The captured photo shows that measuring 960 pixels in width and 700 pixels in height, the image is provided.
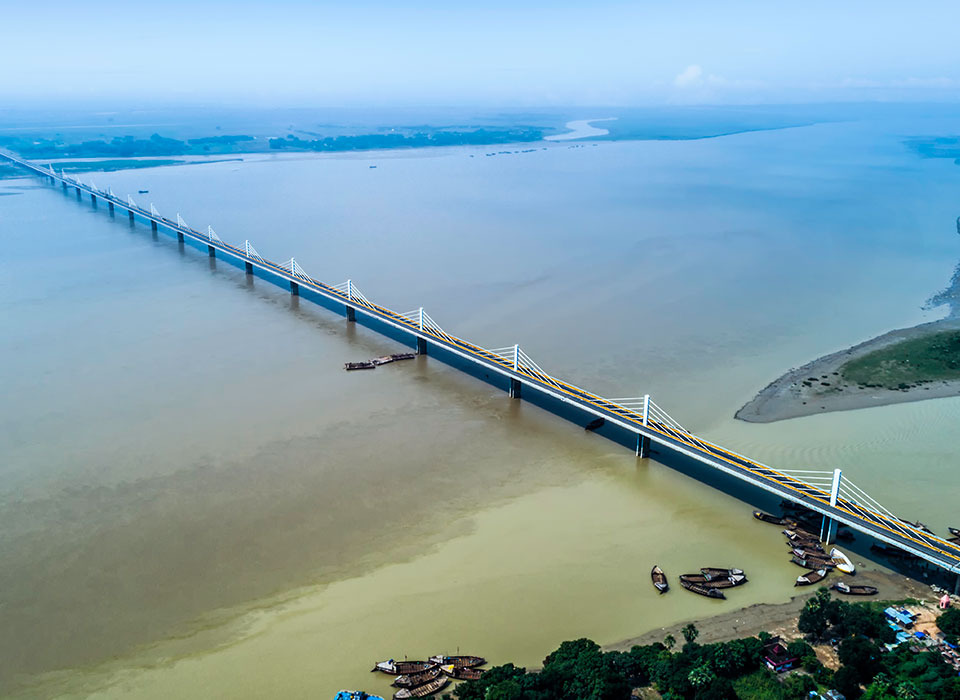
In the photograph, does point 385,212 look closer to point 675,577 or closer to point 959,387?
point 959,387

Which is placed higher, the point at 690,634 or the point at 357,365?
the point at 357,365

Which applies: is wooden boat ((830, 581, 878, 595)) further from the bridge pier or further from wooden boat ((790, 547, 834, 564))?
the bridge pier

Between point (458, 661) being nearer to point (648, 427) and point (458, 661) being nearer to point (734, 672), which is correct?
point (734, 672)

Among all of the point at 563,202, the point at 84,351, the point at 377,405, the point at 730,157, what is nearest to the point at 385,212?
the point at 563,202

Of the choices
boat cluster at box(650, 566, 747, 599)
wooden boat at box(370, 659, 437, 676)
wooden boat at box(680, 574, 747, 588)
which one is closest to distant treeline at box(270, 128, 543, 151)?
boat cluster at box(650, 566, 747, 599)

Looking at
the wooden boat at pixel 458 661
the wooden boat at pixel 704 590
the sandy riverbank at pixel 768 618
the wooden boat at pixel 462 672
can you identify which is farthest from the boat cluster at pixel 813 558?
the wooden boat at pixel 462 672

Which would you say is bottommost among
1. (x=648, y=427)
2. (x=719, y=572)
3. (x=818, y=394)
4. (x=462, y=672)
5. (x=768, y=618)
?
(x=462, y=672)

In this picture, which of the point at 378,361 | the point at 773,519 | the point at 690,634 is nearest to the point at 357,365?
the point at 378,361

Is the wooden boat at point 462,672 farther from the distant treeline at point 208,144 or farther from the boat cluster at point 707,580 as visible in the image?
the distant treeline at point 208,144
